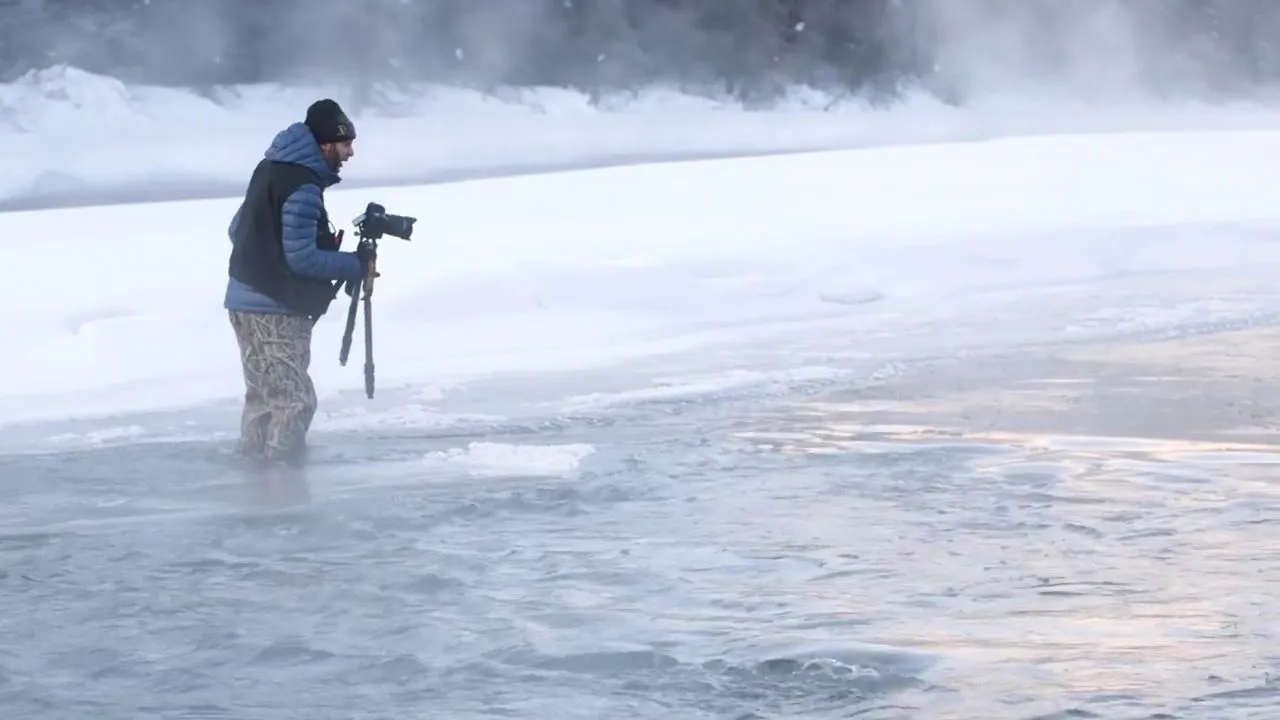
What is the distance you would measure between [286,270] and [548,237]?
8.68 m

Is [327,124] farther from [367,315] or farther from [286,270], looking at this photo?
[367,315]

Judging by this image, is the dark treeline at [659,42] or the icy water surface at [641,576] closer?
the icy water surface at [641,576]

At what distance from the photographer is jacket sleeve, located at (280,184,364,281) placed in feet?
27.5

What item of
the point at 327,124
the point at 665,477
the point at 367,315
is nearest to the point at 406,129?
the point at 367,315

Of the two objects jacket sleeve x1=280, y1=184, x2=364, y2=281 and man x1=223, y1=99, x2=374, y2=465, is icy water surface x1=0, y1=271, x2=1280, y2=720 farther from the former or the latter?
jacket sleeve x1=280, y1=184, x2=364, y2=281

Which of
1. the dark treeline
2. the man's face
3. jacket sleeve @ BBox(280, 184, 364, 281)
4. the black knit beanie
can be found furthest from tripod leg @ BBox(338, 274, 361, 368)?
the dark treeline

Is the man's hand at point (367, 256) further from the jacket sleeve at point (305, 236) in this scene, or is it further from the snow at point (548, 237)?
the snow at point (548, 237)

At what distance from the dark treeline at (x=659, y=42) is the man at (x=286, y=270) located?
758 inches

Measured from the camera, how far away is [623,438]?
31.1ft

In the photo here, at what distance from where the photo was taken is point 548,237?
1722 cm

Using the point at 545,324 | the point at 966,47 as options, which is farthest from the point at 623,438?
the point at 966,47

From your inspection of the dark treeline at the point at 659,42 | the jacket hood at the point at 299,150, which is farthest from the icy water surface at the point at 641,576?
the dark treeline at the point at 659,42

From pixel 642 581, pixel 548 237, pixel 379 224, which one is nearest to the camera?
pixel 642 581

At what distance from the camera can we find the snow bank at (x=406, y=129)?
26109 millimetres
